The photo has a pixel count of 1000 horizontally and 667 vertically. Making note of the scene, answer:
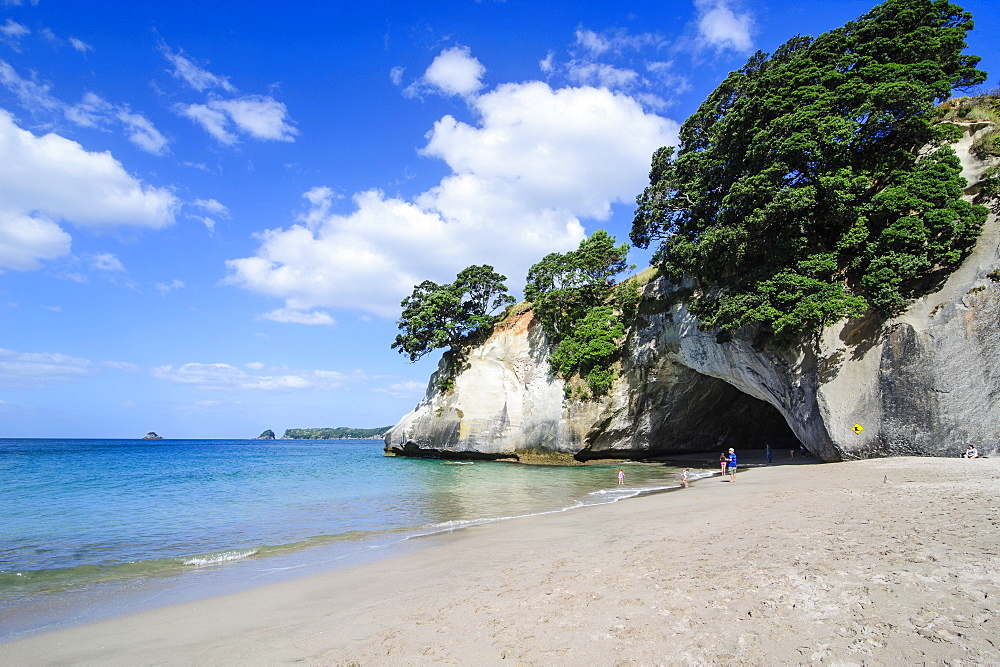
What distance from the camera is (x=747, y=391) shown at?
24438mm

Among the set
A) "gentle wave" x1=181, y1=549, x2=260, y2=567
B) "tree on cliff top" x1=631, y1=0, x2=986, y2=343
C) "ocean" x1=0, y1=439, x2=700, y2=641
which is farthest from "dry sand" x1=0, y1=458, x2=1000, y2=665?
"tree on cliff top" x1=631, y1=0, x2=986, y2=343

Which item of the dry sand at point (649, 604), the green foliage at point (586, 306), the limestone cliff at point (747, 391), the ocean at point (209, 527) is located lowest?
the ocean at point (209, 527)

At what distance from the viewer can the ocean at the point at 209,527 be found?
311 inches

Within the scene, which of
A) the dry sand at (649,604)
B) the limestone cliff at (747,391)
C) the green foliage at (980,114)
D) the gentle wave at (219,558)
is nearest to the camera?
the dry sand at (649,604)

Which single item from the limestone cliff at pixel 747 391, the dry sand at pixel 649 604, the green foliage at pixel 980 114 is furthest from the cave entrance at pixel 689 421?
the dry sand at pixel 649 604

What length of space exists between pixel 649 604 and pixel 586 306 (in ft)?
98.1

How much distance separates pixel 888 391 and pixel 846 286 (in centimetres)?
429

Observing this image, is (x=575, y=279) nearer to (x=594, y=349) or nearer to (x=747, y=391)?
(x=594, y=349)

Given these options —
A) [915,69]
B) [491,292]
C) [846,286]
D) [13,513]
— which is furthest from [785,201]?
[13,513]

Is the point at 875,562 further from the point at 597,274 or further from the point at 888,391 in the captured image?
the point at 597,274

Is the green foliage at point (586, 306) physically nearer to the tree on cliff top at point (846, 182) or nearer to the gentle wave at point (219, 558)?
the tree on cliff top at point (846, 182)

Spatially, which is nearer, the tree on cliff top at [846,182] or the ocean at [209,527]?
the ocean at [209,527]

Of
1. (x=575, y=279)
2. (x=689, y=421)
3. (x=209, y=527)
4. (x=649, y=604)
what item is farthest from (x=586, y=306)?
(x=649, y=604)

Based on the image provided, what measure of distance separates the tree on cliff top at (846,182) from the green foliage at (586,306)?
36.2 ft
